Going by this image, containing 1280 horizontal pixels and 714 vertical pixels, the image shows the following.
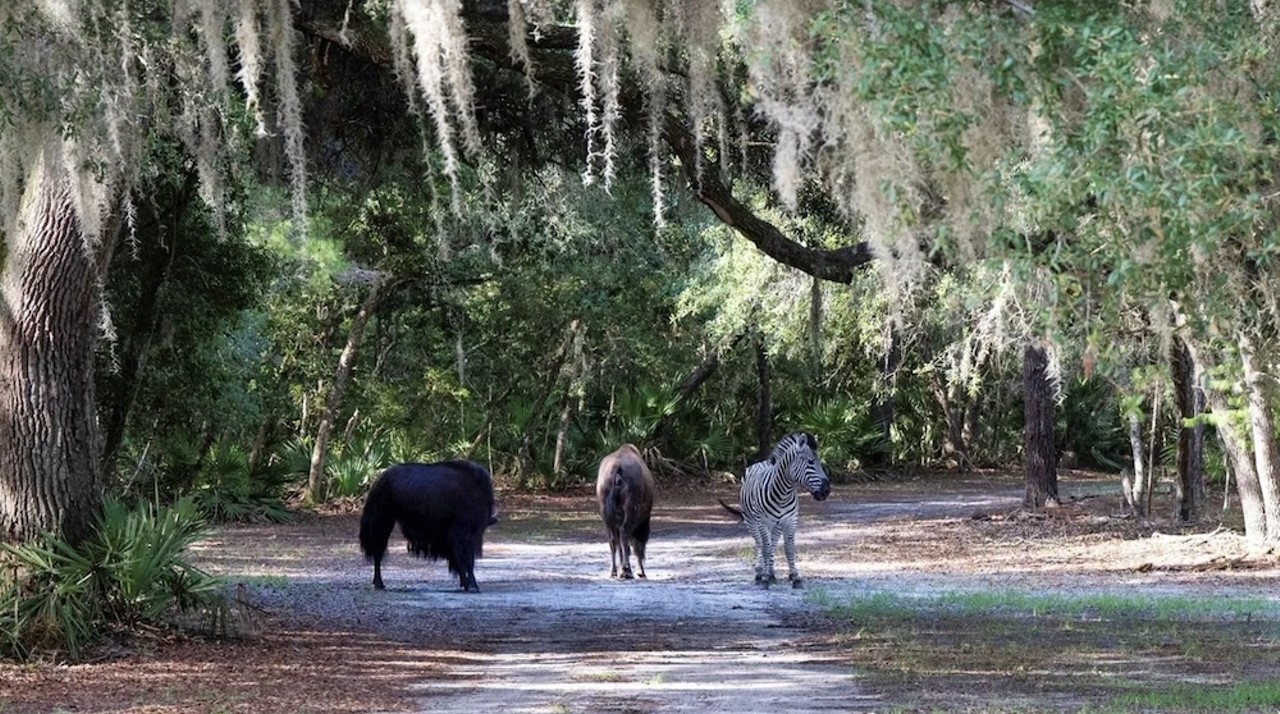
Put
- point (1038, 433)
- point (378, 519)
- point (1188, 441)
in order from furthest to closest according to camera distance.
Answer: point (1038, 433) → point (1188, 441) → point (378, 519)

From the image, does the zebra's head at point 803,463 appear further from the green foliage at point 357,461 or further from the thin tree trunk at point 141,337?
the green foliage at point 357,461

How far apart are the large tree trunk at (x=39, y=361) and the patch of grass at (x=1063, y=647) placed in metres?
5.11

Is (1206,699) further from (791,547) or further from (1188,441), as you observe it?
(1188,441)

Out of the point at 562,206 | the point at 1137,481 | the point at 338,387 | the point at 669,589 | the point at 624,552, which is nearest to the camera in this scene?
the point at 562,206

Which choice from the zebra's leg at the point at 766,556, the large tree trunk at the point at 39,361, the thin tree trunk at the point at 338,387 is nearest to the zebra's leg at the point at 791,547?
the zebra's leg at the point at 766,556

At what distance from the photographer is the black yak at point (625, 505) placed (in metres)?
16.6

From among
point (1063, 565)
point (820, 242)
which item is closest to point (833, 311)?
point (820, 242)

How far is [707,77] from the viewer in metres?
7.79

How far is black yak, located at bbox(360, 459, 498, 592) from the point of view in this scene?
49.8 feet

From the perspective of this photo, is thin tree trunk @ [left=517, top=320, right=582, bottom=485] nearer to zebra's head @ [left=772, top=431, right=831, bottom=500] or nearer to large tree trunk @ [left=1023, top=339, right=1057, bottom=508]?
large tree trunk @ [left=1023, top=339, right=1057, bottom=508]

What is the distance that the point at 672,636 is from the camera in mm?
12109

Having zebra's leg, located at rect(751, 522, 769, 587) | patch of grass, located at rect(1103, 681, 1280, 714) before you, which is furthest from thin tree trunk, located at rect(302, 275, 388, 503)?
patch of grass, located at rect(1103, 681, 1280, 714)

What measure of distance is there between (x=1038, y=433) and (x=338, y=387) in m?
10.2

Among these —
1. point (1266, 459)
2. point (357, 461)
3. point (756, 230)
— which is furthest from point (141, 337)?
point (1266, 459)
